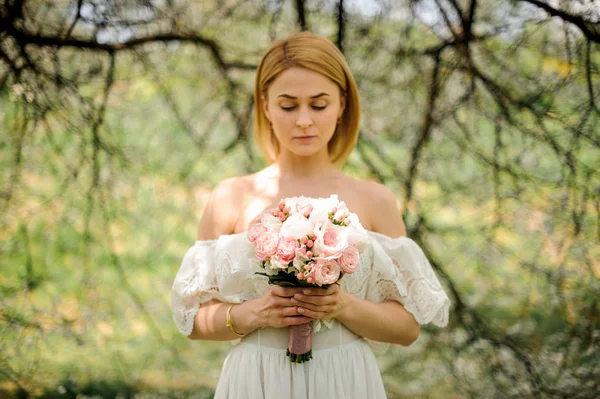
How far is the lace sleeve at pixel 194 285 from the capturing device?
241cm

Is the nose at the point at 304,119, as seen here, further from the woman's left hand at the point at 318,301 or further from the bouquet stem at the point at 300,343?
the bouquet stem at the point at 300,343

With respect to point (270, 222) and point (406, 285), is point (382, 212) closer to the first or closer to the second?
point (406, 285)

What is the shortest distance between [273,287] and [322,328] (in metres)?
0.30

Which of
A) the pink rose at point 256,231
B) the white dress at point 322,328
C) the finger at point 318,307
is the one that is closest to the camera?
Answer: the pink rose at point 256,231

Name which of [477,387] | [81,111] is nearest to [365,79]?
[81,111]

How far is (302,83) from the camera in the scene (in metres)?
2.41

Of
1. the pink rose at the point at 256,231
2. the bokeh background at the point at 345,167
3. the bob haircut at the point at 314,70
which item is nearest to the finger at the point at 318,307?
the pink rose at the point at 256,231

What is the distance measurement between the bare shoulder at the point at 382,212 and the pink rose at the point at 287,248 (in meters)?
0.60

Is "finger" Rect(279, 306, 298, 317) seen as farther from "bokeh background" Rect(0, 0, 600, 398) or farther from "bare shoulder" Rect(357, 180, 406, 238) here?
"bokeh background" Rect(0, 0, 600, 398)

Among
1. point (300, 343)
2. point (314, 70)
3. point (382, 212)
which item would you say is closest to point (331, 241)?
point (300, 343)

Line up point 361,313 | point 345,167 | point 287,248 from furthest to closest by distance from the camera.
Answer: point 345,167 → point 361,313 → point 287,248

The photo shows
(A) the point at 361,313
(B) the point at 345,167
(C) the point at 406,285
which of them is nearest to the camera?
(A) the point at 361,313

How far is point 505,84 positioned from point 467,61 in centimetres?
29

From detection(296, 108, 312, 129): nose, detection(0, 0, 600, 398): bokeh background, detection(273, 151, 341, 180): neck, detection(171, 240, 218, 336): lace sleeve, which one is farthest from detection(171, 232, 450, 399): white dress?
detection(0, 0, 600, 398): bokeh background
